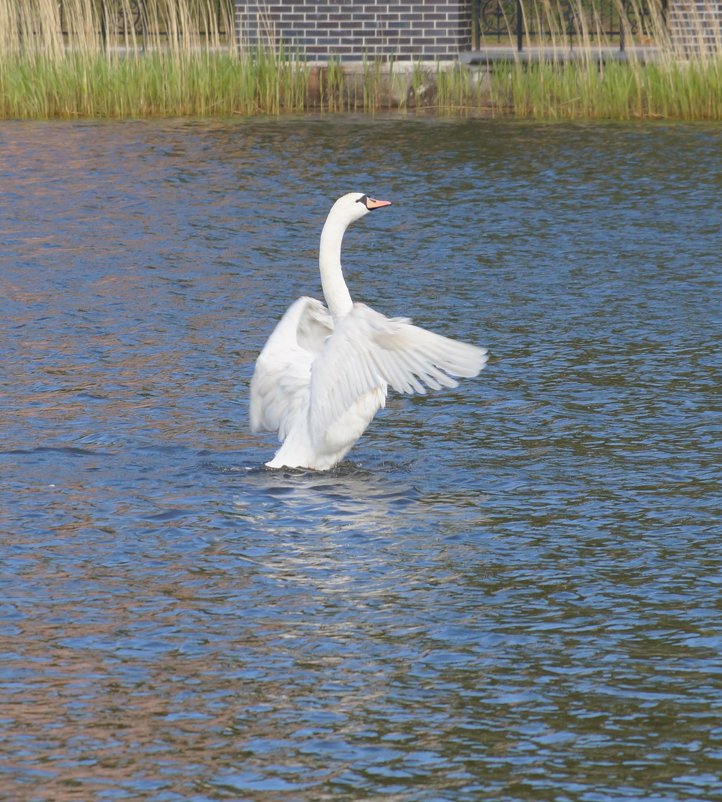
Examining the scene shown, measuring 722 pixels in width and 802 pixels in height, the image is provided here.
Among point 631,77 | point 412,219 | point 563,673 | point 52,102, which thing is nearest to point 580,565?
point 563,673

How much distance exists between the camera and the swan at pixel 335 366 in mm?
7520

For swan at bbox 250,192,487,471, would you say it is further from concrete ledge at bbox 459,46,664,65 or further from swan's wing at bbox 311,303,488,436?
concrete ledge at bbox 459,46,664,65

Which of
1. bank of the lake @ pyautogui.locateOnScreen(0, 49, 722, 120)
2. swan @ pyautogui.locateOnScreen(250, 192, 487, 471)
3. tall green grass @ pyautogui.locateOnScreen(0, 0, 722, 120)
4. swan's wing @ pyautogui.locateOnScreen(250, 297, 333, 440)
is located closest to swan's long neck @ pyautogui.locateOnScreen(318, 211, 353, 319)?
swan @ pyautogui.locateOnScreen(250, 192, 487, 471)

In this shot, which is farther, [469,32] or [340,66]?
[469,32]

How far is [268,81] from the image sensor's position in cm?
2230

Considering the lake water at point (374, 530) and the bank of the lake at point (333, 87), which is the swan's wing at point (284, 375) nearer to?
the lake water at point (374, 530)

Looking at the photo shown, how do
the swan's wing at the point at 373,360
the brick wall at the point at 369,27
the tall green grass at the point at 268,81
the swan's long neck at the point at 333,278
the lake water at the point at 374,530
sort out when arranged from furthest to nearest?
the brick wall at the point at 369,27 < the tall green grass at the point at 268,81 < the swan's long neck at the point at 333,278 < the swan's wing at the point at 373,360 < the lake water at the point at 374,530

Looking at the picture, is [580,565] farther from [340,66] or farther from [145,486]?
[340,66]

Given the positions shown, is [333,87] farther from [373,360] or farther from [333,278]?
[373,360]

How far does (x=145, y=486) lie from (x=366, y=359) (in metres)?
1.29

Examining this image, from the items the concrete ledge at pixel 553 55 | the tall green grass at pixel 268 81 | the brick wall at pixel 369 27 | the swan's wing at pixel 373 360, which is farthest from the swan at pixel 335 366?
the brick wall at pixel 369 27

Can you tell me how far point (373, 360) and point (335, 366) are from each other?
19 cm

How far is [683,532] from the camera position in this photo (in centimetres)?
723

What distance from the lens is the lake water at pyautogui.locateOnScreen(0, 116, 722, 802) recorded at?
5.15 metres
